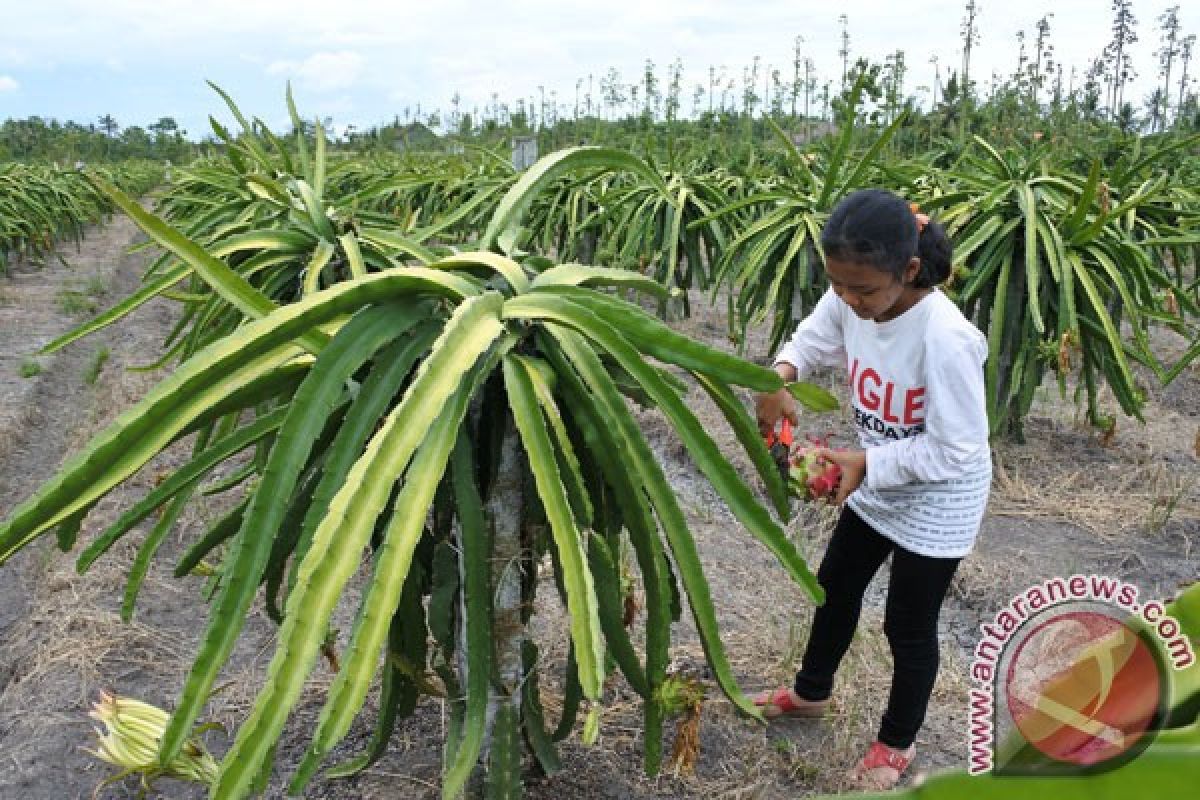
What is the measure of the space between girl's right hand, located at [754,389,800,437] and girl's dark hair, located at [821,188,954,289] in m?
0.28

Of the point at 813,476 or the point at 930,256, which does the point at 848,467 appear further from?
the point at 930,256

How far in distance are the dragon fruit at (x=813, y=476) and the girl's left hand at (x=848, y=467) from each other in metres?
0.01

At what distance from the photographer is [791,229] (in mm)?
4270

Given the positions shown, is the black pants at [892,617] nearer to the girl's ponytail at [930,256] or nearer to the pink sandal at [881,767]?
the pink sandal at [881,767]

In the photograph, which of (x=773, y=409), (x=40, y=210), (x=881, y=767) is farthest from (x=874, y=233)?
(x=40, y=210)

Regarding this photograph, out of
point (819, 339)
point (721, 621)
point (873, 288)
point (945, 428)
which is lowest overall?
point (721, 621)

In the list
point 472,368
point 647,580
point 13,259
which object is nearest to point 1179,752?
point 472,368

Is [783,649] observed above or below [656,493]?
below

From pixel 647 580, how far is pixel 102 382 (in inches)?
223

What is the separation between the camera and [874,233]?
1.63m

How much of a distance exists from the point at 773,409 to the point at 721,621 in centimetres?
116

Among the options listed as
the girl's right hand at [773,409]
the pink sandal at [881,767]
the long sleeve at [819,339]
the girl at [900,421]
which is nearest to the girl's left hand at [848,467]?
the girl at [900,421]

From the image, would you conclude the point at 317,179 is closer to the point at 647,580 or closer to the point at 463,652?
the point at 463,652

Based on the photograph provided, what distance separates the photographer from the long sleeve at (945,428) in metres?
1.71
